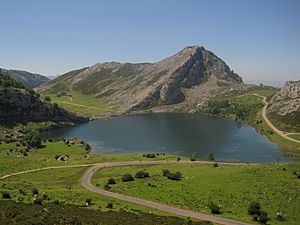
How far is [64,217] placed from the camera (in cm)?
5347

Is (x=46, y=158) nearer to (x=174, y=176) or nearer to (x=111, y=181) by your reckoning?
(x=111, y=181)

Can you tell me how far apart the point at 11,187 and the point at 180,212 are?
40.4m

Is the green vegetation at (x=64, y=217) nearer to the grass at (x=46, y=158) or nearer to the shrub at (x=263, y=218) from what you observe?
the shrub at (x=263, y=218)

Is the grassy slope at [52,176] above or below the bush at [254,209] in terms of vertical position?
below

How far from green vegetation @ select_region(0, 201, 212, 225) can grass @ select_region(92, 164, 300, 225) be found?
1784cm

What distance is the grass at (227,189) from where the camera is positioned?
81.9 m

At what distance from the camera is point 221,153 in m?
169

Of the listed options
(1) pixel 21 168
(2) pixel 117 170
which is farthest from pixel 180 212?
(1) pixel 21 168

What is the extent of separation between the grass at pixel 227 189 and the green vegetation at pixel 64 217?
17.8 m

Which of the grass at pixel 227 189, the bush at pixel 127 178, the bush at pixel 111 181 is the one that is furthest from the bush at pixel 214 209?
the bush at pixel 111 181

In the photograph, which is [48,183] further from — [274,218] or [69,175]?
[274,218]

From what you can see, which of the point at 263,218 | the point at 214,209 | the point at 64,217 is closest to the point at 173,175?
the point at 214,209

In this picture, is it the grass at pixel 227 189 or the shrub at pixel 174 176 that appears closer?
the grass at pixel 227 189

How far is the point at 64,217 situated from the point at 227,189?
5062 cm
